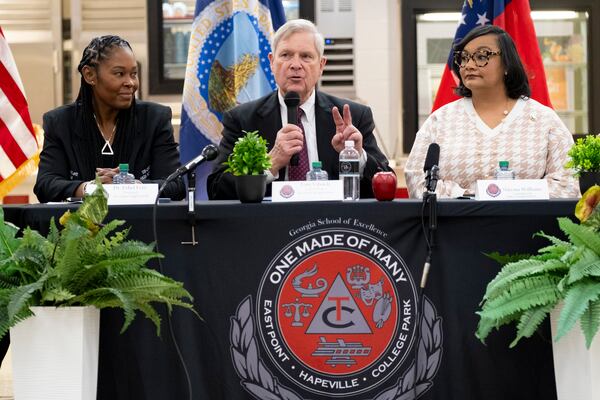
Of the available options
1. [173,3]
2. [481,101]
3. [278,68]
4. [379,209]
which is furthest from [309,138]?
[173,3]

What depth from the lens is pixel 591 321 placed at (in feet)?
9.24

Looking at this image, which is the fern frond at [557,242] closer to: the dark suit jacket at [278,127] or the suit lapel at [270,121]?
the dark suit jacket at [278,127]

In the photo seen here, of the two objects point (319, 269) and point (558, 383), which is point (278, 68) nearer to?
point (319, 269)

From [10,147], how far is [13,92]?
0.28m

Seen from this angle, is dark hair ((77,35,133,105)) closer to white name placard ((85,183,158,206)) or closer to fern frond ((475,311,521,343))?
white name placard ((85,183,158,206))

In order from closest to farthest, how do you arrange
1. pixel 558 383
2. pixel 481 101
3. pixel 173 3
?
pixel 558 383 < pixel 481 101 < pixel 173 3

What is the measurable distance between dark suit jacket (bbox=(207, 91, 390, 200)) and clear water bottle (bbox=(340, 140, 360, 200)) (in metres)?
0.33

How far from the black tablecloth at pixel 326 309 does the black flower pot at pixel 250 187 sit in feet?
0.15

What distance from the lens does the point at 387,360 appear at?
126 inches

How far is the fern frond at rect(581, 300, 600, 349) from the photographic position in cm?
278

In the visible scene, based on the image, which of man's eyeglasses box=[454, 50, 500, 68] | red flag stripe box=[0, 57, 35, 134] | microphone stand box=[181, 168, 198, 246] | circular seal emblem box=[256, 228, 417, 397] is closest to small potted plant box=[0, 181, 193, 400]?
microphone stand box=[181, 168, 198, 246]

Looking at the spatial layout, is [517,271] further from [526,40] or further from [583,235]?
[526,40]

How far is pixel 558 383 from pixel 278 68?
1723mm

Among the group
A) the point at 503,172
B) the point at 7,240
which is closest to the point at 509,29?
the point at 503,172
